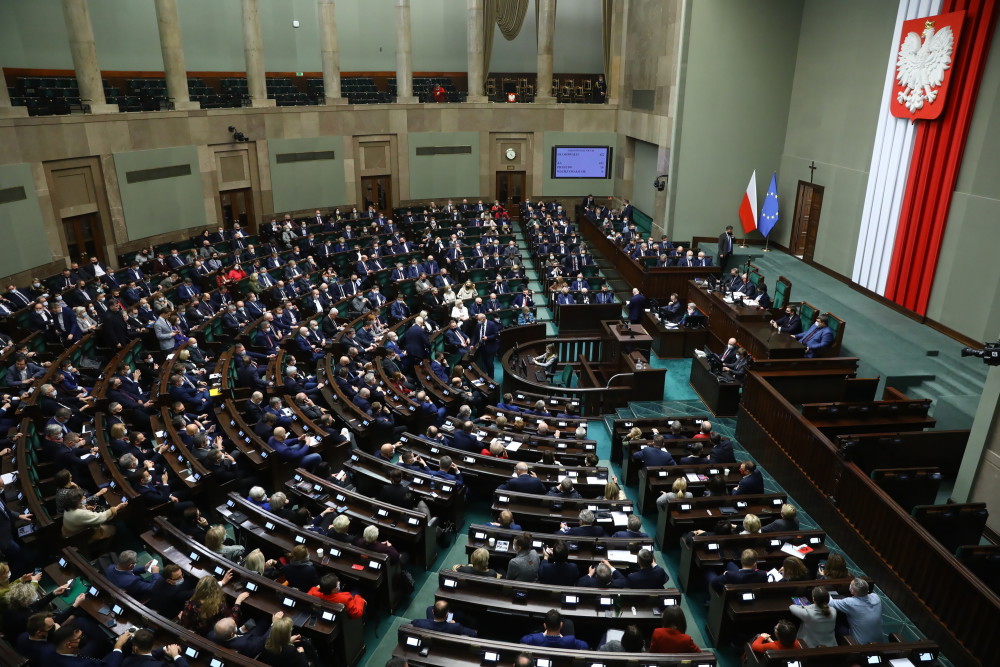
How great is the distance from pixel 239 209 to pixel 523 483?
16855mm

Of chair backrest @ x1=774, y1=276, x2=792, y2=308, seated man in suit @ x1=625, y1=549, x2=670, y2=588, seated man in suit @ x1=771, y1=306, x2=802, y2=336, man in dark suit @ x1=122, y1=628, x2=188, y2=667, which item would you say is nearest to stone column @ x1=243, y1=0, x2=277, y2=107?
chair backrest @ x1=774, y1=276, x2=792, y2=308

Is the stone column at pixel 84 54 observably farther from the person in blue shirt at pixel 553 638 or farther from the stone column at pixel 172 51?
the person in blue shirt at pixel 553 638

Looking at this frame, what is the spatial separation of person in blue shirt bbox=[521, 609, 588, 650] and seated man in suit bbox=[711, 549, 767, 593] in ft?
5.34

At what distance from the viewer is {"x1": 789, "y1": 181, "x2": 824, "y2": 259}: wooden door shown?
16812 millimetres

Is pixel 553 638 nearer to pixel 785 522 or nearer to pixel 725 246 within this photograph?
pixel 785 522

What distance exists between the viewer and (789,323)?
12.4 metres

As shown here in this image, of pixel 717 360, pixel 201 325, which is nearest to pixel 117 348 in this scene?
pixel 201 325

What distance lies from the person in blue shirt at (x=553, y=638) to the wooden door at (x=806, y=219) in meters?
14.5

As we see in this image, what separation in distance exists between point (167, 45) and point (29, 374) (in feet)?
39.1

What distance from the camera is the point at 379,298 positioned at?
1454 centimetres

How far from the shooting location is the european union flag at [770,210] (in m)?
18.2

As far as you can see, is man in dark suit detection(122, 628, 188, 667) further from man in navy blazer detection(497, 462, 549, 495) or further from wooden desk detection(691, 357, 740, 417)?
wooden desk detection(691, 357, 740, 417)

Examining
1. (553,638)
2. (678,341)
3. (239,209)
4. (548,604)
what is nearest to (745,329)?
(678,341)

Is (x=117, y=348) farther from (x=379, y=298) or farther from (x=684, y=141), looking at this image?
(x=684, y=141)
